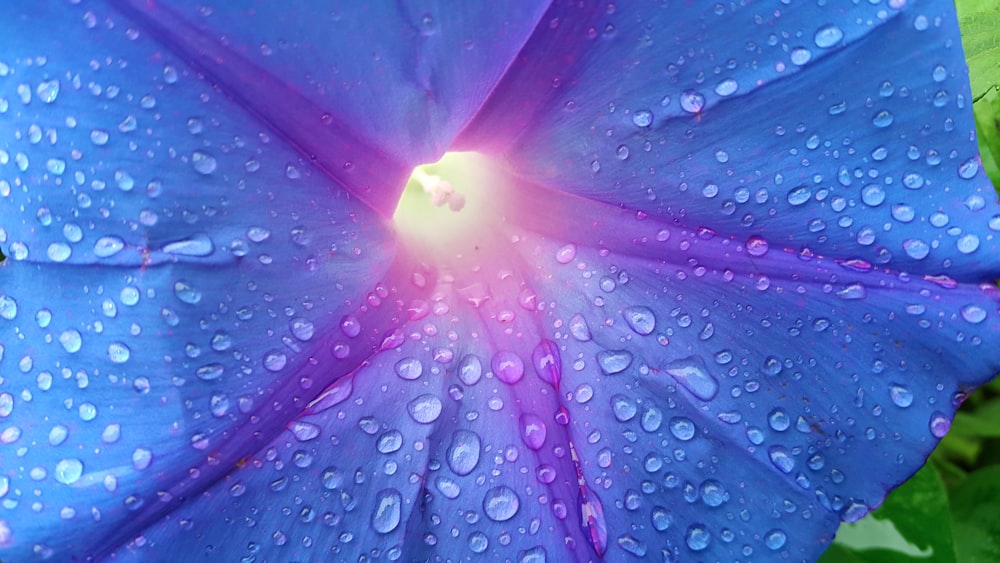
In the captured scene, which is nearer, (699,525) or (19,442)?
(19,442)

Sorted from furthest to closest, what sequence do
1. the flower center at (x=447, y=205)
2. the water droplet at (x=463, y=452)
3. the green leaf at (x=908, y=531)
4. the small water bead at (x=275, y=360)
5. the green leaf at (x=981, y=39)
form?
the green leaf at (x=908, y=531) < the flower center at (x=447, y=205) < the green leaf at (x=981, y=39) < the water droplet at (x=463, y=452) < the small water bead at (x=275, y=360)

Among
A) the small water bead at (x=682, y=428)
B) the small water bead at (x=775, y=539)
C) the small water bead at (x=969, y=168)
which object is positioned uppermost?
the small water bead at (x=969, y=168)

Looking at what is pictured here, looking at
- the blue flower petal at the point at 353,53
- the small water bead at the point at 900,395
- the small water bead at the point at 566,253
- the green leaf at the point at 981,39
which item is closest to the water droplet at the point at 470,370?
the small water bead at the point at 566,253

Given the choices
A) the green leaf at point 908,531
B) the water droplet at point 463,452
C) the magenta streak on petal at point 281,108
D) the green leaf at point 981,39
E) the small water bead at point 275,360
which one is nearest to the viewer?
the magenta streak on petal at point 281,108

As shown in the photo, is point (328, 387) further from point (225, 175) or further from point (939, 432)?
point (939, 432)

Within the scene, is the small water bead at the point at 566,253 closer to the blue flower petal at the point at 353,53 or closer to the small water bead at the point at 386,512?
the blue flower petal at the point at 353,53

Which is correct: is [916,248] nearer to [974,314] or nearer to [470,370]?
[974,314]

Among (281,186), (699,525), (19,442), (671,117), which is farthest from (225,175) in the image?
(699,525)
